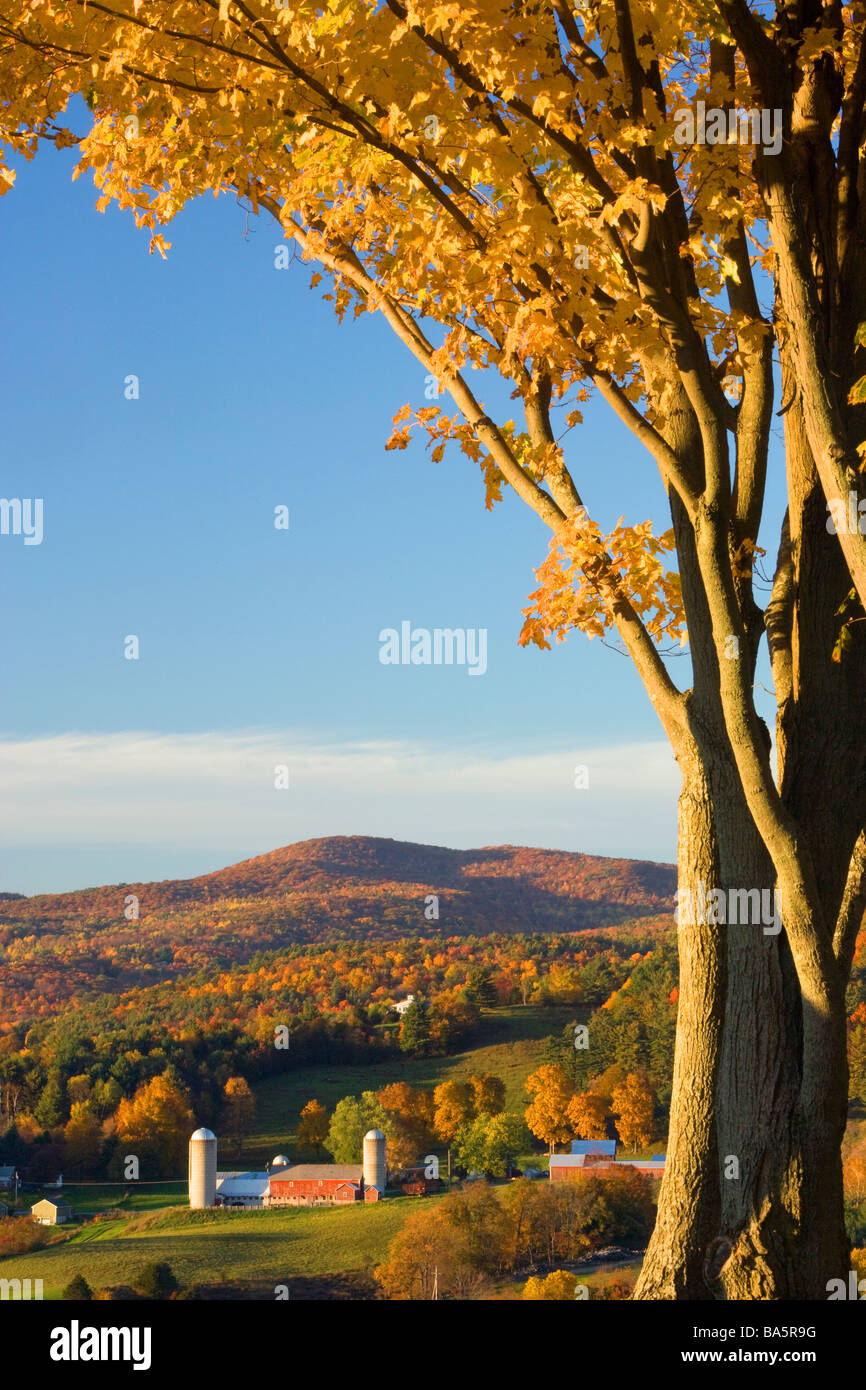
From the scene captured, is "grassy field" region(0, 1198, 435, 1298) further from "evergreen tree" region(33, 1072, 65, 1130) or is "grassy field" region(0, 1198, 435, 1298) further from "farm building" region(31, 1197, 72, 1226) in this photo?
"evergreen tree" region(33, 1072, 65, 1130)

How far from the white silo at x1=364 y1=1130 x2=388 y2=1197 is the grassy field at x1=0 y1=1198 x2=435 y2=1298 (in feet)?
2.01

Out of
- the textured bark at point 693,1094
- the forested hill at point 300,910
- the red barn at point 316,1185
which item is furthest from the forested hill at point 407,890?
the textured bark at point 693,1094

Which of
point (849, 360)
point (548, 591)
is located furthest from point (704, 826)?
point (849, 360)

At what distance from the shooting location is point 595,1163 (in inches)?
771

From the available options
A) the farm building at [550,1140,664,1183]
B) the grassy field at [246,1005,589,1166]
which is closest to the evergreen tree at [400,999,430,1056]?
the grassy field at [246,1005,589,1166]

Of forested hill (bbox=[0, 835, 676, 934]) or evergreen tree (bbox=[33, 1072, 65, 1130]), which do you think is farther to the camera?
forested hill (bbox=[0, 835, 676, 934])

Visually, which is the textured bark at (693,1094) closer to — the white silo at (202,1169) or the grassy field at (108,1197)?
the white silo at (202,1169)

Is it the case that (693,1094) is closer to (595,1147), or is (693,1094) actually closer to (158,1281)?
(595,1147)

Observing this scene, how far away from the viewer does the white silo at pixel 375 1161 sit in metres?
20.3

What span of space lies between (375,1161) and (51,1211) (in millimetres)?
7469

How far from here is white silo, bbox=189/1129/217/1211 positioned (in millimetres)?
18234

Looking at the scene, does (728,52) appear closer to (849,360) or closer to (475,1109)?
(849,360)

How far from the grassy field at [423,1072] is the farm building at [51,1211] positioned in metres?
4.82

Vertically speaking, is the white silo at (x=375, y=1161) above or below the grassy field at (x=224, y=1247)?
above
